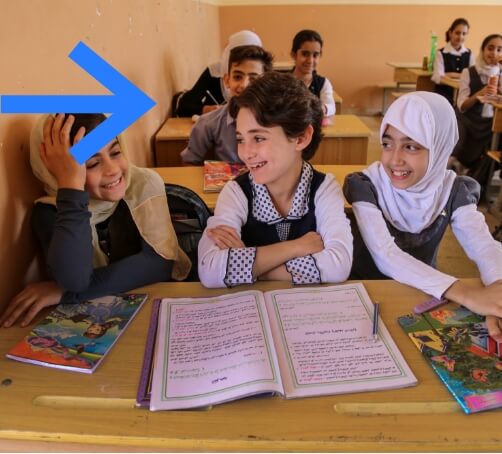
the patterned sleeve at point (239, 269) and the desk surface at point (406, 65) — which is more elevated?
the desk surface at point (406, 65)

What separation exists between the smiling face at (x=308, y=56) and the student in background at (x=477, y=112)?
143cm

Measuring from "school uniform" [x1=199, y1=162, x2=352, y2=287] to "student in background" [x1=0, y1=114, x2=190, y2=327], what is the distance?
150 mm

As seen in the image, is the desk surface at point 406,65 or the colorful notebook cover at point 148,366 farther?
the desk surface at point 406,65

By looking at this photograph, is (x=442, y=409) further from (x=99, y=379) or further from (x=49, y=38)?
(x=49, y=38)

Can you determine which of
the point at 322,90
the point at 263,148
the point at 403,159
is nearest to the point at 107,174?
the point at 263,148

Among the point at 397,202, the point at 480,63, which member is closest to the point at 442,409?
the point at 397,202

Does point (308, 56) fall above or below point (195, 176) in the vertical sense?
above

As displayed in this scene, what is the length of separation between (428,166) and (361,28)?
20.3 feet

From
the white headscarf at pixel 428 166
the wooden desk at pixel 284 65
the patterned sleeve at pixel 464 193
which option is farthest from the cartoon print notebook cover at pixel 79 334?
the wooden desk at pixel 284 65

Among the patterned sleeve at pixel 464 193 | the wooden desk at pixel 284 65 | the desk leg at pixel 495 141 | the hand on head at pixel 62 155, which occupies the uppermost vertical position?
the hand on head at pixel 62 155

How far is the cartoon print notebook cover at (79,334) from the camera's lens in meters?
0.87

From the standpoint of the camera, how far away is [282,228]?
139 cm

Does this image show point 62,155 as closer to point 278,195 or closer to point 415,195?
point 278,195

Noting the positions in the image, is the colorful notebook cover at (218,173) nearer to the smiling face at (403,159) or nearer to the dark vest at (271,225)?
the dark vest at (271,225)
